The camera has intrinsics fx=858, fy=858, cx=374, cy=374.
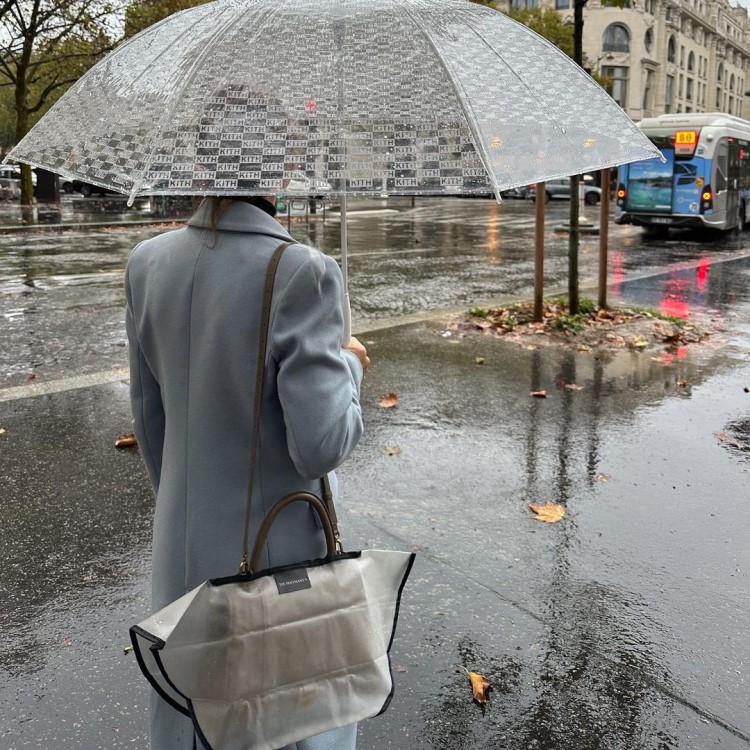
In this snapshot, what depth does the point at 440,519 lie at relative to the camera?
4359 mm

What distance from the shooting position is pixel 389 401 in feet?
20.8

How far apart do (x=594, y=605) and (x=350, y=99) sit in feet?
7.57

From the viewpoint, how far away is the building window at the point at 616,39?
3073 inches

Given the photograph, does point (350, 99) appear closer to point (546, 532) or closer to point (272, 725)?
point (272, 725)

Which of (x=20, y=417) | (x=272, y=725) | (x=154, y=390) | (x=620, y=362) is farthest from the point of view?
(x=620, y=362)

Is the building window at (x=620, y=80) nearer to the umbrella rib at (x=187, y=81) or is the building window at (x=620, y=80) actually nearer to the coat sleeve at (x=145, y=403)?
the umbrella rib at (x=187, y=81)

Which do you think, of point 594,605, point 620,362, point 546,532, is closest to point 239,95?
point 594,605

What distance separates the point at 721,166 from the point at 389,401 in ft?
60.3

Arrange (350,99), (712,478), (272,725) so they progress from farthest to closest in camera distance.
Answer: (712,478) → (350,99) → (272,725)

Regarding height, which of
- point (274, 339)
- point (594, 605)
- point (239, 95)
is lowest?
point (594, 605)

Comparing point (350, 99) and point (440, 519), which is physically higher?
point (350, 99)

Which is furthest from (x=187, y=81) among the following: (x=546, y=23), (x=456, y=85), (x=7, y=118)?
(x=7, y=118)

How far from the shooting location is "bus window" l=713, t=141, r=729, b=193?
69.8 ft

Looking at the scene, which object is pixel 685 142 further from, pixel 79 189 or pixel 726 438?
pixel 79 189
